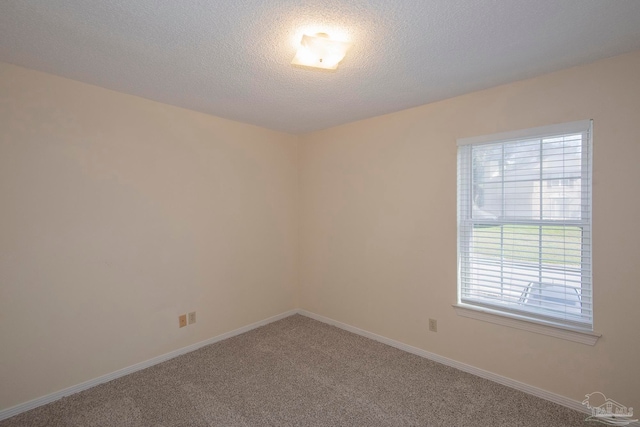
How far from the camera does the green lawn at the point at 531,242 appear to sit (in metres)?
2.13

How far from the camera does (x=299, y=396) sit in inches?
88.7

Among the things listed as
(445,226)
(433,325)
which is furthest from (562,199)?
(433,325)

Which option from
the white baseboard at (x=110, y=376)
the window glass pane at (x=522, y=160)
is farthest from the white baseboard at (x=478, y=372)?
the window glass pane at (x=522, y=160)

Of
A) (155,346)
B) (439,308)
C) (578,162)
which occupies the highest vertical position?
(578,162)

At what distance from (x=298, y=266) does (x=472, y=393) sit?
7.93 feet

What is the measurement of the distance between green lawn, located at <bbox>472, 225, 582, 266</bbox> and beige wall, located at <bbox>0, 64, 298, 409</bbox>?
2415mm

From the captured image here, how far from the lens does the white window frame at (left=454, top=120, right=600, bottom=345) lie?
6.69 feet

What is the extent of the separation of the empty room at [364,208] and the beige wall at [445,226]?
0.02 m

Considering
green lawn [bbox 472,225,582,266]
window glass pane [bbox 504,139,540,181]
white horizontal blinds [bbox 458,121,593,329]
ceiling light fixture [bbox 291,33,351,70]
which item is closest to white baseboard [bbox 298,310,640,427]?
white horizontal blinds [bbox 458,121,593,329]

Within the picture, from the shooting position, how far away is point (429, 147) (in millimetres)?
2771

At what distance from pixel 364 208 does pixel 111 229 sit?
240cm

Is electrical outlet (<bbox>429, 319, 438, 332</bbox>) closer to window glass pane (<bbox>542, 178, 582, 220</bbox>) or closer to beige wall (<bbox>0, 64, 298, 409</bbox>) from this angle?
window glass pane (<bbox>542, 178, 582, 220</bbox>)

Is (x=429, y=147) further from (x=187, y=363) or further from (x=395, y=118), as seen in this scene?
(x=187, y=363)

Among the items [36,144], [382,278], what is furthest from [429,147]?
[36,144]
